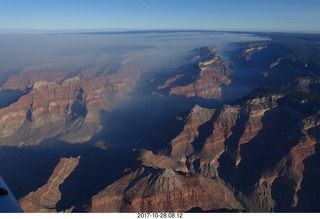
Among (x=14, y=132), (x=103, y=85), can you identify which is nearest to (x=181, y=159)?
(x=14, y=132)

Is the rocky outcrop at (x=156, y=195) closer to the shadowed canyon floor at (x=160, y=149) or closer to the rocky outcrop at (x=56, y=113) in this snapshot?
the shadowed canyon floor at (x=160, y=149)

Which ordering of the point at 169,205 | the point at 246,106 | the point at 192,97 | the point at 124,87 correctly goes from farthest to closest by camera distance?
the point at 124,87 < the point at 192,97 < the point at 246,106 < the point at 169,205

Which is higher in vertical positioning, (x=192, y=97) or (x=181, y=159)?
(x=181, y=159)

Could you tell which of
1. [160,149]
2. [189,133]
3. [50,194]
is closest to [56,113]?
[160,149]

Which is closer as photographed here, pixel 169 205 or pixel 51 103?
pixel 169 205

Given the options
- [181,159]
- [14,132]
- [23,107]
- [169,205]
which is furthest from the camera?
[23,107]

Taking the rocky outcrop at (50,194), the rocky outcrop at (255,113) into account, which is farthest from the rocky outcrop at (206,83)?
the rocky outcrop at (50,194)

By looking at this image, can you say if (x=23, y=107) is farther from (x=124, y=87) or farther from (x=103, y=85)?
(x=124, y=87)

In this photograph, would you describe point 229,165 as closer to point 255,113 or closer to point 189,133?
point 189,133
